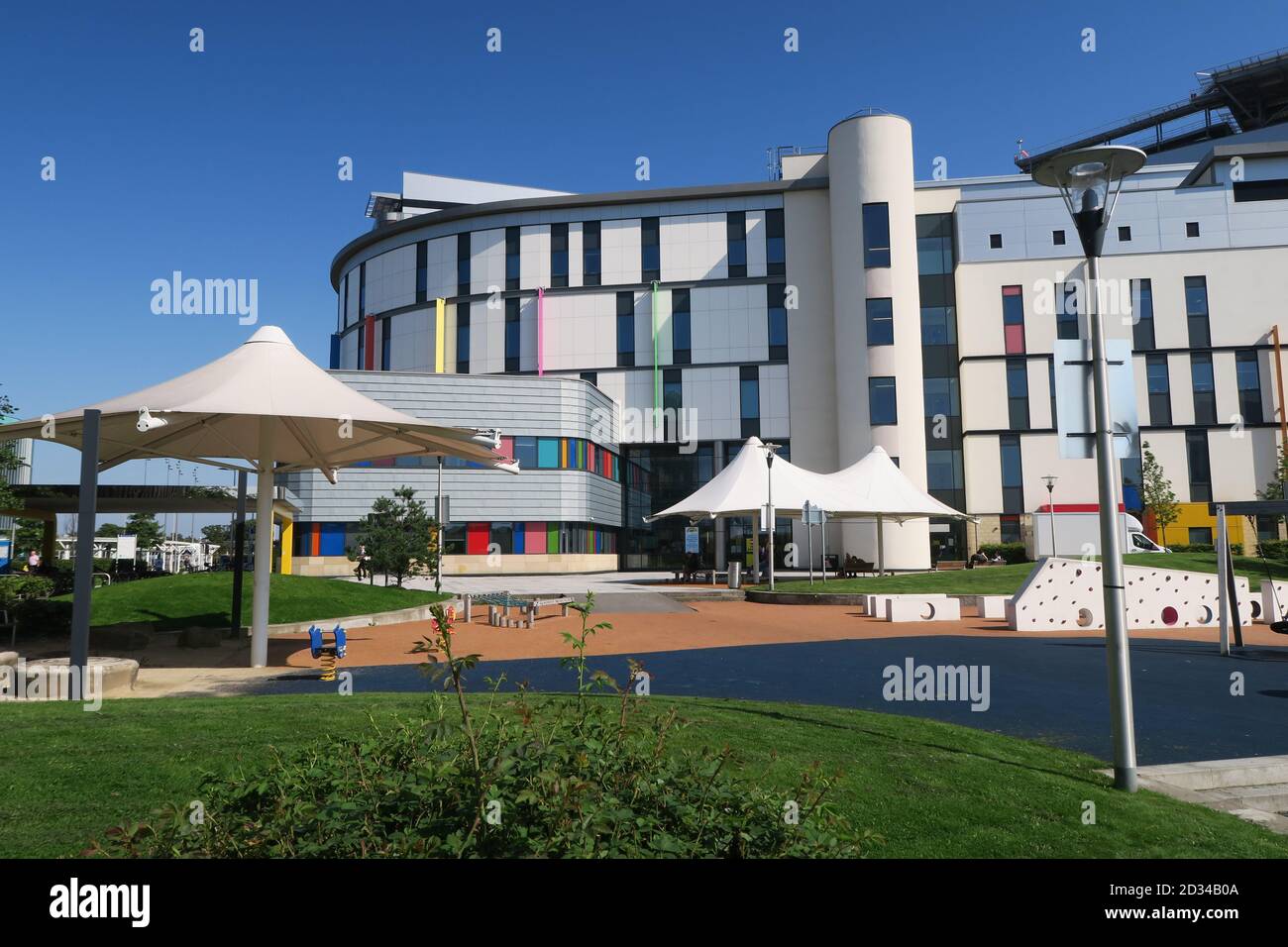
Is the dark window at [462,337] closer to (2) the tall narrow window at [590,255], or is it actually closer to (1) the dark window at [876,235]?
(2) the tall narrow window at [590,255]

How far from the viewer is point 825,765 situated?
646 cm

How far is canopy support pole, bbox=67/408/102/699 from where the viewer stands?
10.2m

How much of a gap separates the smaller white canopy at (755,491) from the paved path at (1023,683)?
15.6 metres

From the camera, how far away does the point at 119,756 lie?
603 centimetres

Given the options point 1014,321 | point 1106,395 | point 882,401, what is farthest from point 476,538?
point 1106,395

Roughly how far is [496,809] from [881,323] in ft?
159

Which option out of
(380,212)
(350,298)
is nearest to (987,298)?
(350,298)

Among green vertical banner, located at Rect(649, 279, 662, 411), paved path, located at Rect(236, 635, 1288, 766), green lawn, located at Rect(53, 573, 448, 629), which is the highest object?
green vertical banner, located at Rect(649, 279, 662, 411)

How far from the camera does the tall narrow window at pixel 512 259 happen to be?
2205 inches

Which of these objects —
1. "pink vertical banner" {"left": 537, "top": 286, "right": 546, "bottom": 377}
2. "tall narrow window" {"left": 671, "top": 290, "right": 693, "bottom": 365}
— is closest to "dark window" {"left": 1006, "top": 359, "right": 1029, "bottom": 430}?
"tall narrow window" {"left": 671, "top": 290, "right": 693, "bottom": 365}

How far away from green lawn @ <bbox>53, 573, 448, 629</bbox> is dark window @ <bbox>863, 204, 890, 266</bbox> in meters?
35.2

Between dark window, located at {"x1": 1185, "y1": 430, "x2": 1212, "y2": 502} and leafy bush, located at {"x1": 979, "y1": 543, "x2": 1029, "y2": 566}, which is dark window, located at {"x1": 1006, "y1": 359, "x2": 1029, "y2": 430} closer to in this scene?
leafy bush, located at {"x1": 979, "y1": 543, "x2": 1029, "y2": 566}

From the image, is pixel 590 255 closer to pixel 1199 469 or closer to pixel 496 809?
pixel 1199 469
